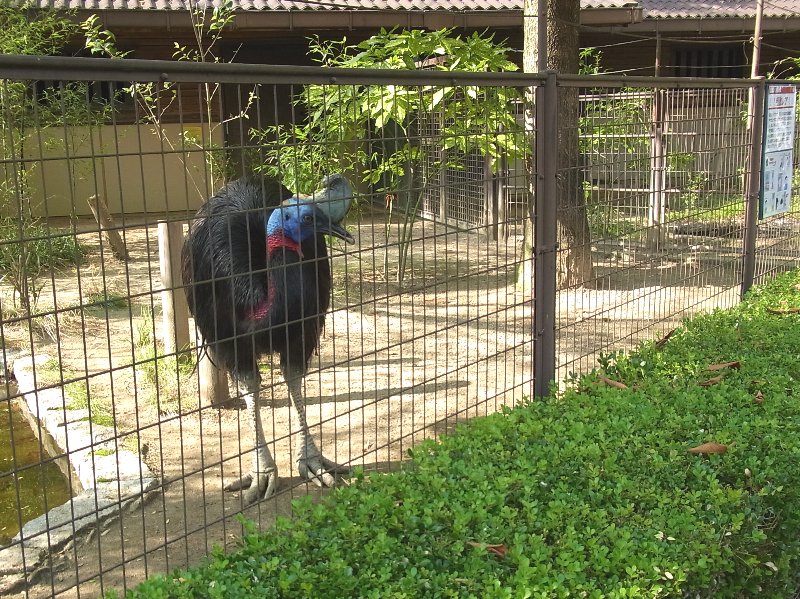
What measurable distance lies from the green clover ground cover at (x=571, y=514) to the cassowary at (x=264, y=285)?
0.80m

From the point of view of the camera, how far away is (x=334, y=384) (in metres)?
3.46

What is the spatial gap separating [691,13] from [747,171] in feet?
25.3

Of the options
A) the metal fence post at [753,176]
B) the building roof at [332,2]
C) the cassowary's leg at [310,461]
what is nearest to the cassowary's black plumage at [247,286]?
the cassowary's leg at [310,461]

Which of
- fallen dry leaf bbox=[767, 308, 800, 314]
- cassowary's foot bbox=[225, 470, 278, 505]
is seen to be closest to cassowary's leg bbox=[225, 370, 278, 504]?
cassowary's foot bbox=[225, 470, 278, 505]

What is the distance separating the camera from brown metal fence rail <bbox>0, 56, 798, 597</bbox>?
8.82ft

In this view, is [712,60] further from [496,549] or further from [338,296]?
[496,549]

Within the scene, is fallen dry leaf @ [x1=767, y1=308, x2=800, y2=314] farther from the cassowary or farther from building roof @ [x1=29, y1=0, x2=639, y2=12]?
building roof @ [x1=29, y1=0, x2=639, y2=12]

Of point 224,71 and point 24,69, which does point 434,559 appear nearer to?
point 224,71

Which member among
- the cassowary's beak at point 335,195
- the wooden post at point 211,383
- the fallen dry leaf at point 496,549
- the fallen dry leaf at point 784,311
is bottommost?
the wooden post at point 211,383

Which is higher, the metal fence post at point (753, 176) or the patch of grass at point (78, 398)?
the metal fence post at point (753, 176)

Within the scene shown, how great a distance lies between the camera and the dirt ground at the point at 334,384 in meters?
3.22

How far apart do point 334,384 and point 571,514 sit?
1.20 m

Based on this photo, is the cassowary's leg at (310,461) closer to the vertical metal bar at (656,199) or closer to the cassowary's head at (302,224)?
the cassowary's head at (302,224)

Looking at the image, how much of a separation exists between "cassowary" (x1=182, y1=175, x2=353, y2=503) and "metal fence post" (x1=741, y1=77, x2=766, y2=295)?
3.49m
